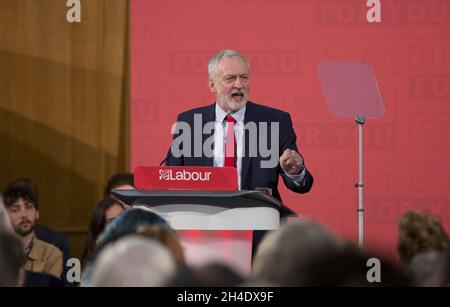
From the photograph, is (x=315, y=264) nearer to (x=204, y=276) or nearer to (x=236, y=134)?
(x=204, y=276)

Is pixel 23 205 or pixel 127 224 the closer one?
pixel 127 224

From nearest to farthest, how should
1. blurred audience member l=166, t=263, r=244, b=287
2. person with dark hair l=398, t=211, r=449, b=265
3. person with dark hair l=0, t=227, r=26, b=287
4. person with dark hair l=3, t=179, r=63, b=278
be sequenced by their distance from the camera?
blurred audience member l=166, t=263, r=244, b=287
person with dark hair l=0, t=227, r=26, b=287
person with dark hair l=398, t=211, r=449, b=265
person with dark hair l=3, t=179, r=63, b=278

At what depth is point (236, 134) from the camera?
277cm

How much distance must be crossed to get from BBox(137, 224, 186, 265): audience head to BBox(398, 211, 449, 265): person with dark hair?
0.58 m

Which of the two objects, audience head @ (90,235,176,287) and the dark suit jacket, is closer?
audience head @ (90,235,176,287)

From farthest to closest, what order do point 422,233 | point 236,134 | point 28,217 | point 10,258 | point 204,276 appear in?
point 28,217, point 236,134, point 422,233, point 10,258, point 204,276

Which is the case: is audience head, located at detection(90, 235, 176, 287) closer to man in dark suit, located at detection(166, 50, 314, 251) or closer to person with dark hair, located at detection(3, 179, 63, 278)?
man in dark suit, located at detection(166, 50, 314, 251)

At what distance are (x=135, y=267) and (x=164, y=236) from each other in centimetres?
22

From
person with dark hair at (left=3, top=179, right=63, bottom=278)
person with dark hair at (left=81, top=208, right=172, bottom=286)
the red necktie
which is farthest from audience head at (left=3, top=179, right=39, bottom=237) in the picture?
person with dark hair at (left=81, top=208, right=172, bottom=286)

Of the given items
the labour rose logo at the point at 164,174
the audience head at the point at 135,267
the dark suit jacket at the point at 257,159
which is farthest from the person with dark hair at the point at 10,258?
the dark suit jacket at the point at 257,159

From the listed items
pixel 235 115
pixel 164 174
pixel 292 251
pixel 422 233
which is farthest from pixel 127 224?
pixel 235 115

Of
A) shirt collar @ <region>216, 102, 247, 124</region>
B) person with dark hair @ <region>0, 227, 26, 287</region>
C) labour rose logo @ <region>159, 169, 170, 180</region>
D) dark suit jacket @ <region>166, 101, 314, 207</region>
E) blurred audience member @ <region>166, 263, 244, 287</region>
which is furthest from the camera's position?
shirt collar @ <region>216, 102, 247, 124</region>

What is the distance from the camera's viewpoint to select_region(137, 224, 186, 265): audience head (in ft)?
2.82
